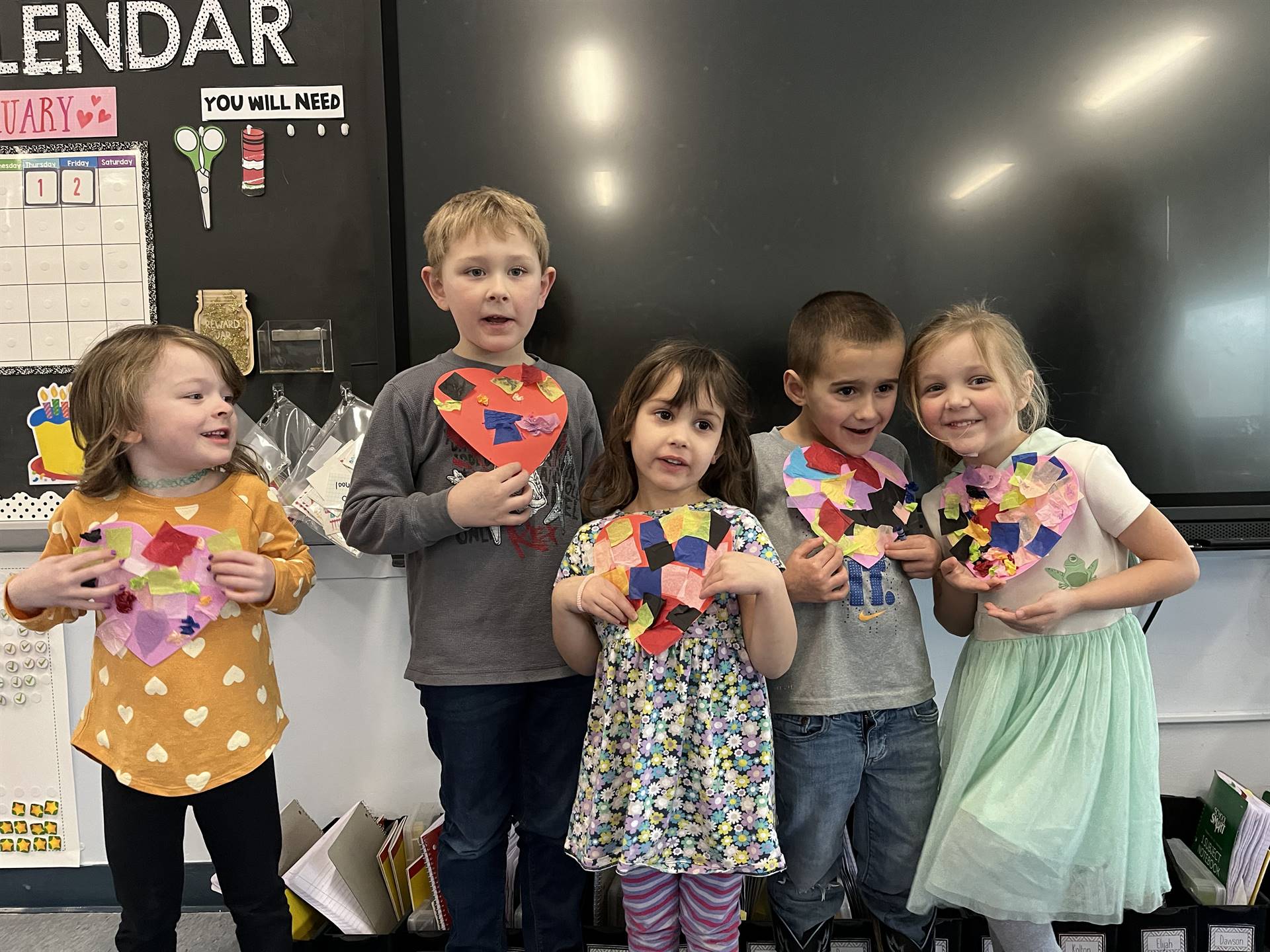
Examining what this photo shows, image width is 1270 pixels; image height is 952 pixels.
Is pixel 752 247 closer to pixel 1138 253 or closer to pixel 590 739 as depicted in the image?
pixel 1138 253

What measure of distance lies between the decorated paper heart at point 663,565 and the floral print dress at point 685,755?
0.03 metres

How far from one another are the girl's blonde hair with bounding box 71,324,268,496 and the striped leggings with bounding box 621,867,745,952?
102cm

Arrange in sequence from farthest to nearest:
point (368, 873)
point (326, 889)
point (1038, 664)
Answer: point (368, 873)
point (326, 889)
point (1038, 664)

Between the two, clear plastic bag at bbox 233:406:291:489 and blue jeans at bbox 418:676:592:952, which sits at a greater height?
clear plastic bag at bbox 233:406:291:489

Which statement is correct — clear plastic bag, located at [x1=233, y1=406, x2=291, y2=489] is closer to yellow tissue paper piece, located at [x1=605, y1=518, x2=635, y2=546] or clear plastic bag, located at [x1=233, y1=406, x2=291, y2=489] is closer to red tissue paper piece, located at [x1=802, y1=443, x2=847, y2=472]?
yellow tissue paper piece, located at [x1=605, y1=518, x2=635, y2=546]

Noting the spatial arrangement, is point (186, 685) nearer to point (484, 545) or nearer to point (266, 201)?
point (484, 545)

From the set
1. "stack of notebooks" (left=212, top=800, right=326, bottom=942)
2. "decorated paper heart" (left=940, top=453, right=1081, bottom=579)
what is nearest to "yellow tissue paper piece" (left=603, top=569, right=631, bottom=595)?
"decorated paper heart" (left=940, top=453, right=1081, bottom=579)

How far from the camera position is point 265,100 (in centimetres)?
169

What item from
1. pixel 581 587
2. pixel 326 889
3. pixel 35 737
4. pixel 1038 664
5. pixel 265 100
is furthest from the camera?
pixel 35 737

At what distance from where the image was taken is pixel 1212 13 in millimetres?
1635

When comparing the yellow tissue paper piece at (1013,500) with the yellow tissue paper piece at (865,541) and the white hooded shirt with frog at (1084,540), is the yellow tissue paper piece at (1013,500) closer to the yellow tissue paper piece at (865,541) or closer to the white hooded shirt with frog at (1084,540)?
the white hooded shirt with frog at (1084,540)

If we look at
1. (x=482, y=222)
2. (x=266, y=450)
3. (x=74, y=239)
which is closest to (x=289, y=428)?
(x=266, y=450)

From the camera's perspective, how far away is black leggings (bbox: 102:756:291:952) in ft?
4.18

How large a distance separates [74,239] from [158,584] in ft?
3.01
